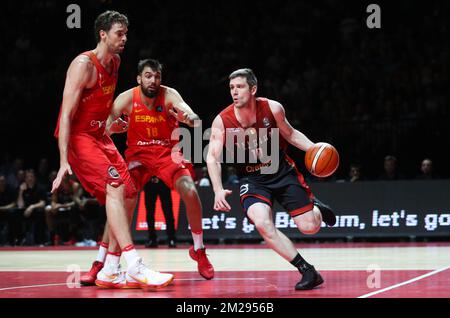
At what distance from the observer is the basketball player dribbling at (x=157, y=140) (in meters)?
7.82

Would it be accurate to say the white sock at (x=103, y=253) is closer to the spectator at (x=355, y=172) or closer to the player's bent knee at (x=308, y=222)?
the player's bent knee at (x=308, y=222)

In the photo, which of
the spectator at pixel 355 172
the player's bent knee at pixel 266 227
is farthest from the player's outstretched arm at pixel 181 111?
the spectator at pixel 355 172

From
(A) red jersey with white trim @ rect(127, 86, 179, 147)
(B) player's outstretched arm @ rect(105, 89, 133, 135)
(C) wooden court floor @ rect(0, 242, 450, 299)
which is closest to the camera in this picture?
(C) wooden court floor @ rect(0, 242, 450, 299)

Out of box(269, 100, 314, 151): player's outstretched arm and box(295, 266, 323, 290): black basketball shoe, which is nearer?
box(295, 266, 323, 290): black basketball shoe

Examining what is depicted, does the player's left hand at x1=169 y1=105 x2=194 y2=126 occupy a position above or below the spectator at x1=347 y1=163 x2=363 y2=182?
above

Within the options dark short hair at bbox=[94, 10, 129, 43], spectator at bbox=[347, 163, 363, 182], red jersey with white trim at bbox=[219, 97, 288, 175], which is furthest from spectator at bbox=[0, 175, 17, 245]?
red jersey with white trim at bbox=[219, 97, 288, 175]

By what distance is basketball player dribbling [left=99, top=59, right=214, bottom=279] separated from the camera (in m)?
7.82

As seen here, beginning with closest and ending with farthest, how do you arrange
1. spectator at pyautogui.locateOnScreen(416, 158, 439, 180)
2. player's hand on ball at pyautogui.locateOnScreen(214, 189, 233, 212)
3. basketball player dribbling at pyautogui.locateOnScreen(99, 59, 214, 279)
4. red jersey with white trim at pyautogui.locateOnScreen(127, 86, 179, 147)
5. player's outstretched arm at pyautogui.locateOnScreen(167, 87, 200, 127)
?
player's hand on ball at pyautogui.locateOnScreen(214, 189, 233, 212)
player's outstretched arm at pyautogui.locateOnScreen(167, 87, 200, 127)
basketball player dribbling at pyautogui.locateOnScreen(99, 59, 214, 279)
red jersey with white trim at pyautogui.locateOnScreen(127, 86, 179, 147)
spectator at pyautogui.locateOnScreen(416, 158, 439, 180)

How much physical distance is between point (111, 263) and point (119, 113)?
153 centimetres

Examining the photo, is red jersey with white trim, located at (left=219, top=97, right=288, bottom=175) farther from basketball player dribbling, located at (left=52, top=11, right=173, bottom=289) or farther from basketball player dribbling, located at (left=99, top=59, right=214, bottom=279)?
basketball player dribbling, located at (left=52, top=11, right=173, bottom=289)

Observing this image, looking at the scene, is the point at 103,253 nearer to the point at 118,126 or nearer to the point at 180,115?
the point at 118,126

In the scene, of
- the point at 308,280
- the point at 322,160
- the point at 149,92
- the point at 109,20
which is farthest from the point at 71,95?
the point at 308,280

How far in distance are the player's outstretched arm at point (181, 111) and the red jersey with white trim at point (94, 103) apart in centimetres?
80
